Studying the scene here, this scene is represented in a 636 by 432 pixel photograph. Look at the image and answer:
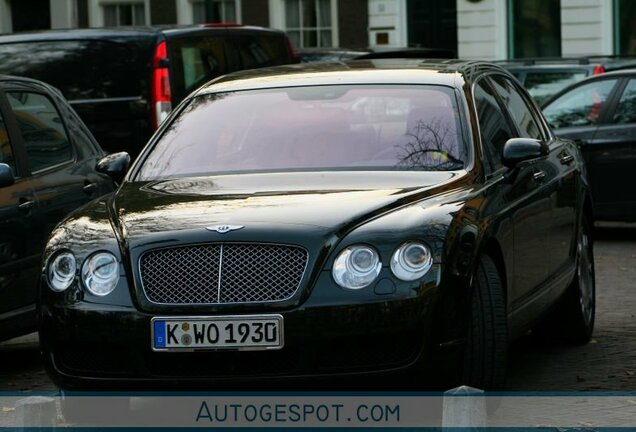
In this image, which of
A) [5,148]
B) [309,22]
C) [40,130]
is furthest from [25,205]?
[309,22]

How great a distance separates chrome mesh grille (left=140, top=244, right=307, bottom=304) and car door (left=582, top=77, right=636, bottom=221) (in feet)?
29.2

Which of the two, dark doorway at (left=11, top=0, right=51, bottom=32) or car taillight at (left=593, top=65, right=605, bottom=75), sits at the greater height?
dark doorway at (left=11, top=0, right=51, bottom=32)

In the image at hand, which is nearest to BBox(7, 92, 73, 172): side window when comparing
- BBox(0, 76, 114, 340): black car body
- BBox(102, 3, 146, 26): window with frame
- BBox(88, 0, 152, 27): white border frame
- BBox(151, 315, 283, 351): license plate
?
BBox(0, 76, 114, 340): black car body

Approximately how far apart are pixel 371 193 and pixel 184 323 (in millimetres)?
1049

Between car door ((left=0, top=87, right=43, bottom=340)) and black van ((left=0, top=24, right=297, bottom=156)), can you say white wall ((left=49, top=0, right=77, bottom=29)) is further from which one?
car door ((left=0, top=87, right=43, bottom=340))

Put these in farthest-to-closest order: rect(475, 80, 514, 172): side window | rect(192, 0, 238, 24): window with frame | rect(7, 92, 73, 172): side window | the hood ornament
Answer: rect(192, 0, 238, 24): window with frame < rect(7, 92, 73, 172): side window < rect(475, 80, 514, 172): side window < the hood ornament

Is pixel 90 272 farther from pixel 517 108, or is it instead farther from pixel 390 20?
pixel 390 20

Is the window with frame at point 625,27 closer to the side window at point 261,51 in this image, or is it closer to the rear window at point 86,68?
the side window at point 261,51

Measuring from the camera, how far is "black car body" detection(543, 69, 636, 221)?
15.0 metres

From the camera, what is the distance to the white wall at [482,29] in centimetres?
3212

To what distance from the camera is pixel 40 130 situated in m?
9.67

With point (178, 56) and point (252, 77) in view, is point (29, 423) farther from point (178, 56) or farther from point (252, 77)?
point (178, 56)

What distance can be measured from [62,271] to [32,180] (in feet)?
7.90

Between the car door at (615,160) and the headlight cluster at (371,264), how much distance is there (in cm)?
875
